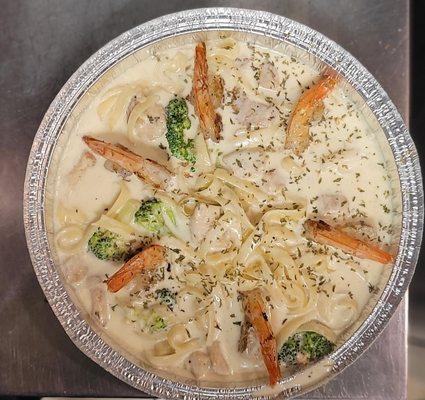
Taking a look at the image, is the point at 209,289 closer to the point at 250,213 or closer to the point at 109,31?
the point at 250,213

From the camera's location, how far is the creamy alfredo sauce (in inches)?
134

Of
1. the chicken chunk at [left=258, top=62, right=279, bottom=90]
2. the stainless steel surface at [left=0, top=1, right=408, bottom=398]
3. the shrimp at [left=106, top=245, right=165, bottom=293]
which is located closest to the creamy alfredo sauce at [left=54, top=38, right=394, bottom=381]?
the chicken chunk at [left=258, top=62, right=279, bottom=90]

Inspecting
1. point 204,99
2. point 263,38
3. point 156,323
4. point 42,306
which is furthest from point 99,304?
point 263,38

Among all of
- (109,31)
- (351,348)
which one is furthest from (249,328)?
(109,31)

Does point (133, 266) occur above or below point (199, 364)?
above

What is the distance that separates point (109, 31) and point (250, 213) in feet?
4.22

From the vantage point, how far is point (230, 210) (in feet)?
11.2

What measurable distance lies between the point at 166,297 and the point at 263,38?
1425 millimetres

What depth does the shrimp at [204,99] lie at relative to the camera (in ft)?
10.6

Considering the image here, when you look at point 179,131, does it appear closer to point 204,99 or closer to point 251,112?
point 204,99

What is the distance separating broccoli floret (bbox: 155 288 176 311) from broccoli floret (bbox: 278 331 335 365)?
61 cm

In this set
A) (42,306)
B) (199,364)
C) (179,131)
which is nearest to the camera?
(179,131)

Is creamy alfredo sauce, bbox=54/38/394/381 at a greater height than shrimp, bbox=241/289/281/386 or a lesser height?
greater

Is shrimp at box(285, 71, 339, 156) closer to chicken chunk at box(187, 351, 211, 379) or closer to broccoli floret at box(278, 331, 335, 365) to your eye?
broccoli floret at box(278, 331, 335, 365)
